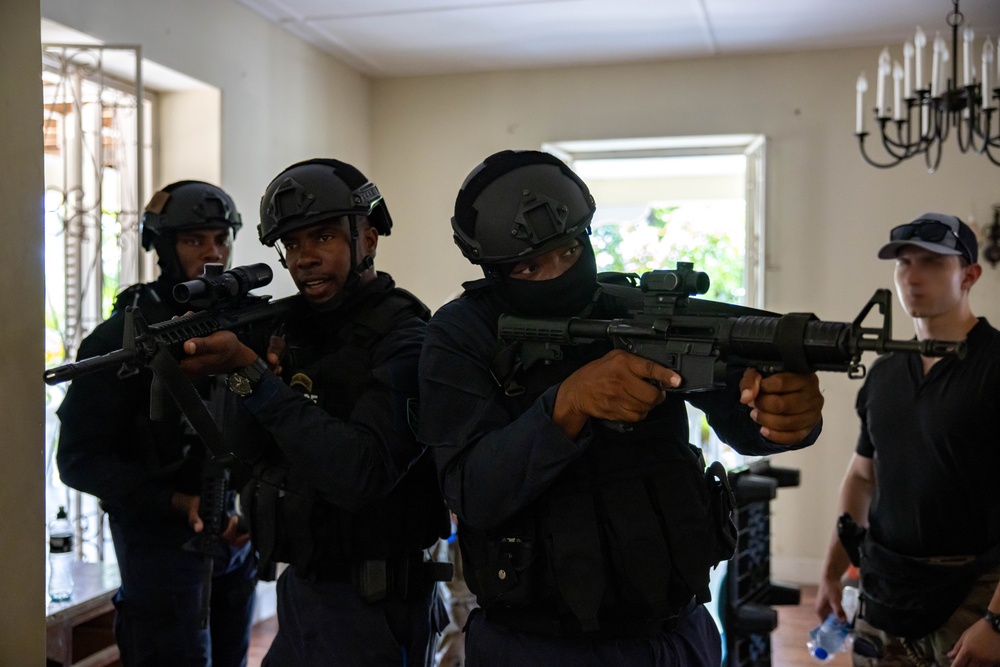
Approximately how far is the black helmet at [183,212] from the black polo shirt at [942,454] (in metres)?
1.66

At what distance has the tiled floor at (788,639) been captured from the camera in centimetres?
375

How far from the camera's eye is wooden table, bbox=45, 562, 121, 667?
2568 mm

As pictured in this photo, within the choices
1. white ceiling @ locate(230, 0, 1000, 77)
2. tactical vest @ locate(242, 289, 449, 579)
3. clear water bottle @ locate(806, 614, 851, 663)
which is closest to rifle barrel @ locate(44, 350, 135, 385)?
tactical vest @ locate(242, 289, 449, 579)

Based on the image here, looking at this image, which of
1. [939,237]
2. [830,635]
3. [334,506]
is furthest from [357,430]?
[830,635]

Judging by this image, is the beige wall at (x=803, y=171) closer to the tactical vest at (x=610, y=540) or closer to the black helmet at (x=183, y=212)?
the black helmet at (x=183, y=212)

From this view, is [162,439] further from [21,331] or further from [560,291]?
[560,291]

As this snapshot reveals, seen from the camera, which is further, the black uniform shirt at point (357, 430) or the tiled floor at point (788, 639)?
the tiled floor at point (788, 639)

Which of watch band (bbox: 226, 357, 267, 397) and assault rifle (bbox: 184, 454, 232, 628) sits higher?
watch band (bbox: 226, 357, 267, 397)

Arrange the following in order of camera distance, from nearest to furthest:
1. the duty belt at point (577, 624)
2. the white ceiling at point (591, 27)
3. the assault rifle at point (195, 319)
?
the duty belt at point (577, 624), the assault rifle at point (195, 319), the white ceiling at point (591, 27)

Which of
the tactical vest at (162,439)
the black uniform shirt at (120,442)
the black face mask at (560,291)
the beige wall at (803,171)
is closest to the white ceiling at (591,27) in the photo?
the beige wall at (803,171)

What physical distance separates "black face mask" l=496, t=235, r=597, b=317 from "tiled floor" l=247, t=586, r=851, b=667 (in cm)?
257

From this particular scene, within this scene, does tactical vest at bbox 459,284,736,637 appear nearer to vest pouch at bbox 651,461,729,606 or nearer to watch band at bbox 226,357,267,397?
vest pouch at bbox 651,461,729,606

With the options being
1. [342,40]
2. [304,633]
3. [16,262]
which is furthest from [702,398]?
[342,40]

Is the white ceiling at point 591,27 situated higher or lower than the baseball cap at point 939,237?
higher
